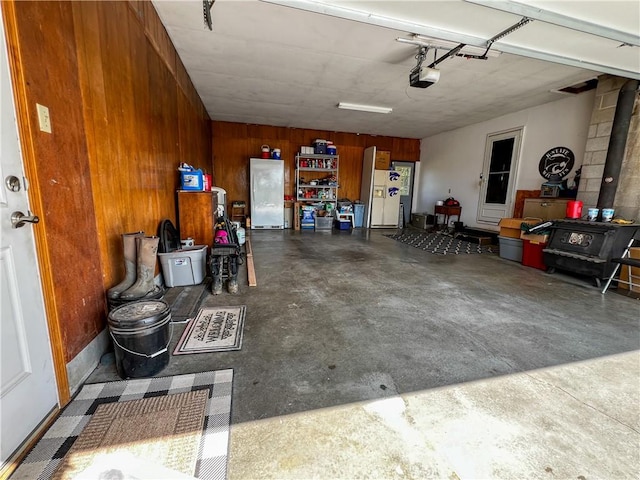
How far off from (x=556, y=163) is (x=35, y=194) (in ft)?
23.2

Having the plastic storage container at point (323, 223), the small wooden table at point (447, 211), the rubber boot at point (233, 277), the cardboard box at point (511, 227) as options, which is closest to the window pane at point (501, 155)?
the small wooden table at point (447, 211)

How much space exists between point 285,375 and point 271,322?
0.70 metres

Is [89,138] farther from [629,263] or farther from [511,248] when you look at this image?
[511,248]

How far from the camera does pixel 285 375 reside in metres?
1.67

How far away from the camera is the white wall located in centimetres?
480

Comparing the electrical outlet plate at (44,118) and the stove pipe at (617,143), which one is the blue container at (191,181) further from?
the stove pipe at (617,143)

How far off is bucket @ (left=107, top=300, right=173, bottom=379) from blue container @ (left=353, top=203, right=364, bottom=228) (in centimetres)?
723

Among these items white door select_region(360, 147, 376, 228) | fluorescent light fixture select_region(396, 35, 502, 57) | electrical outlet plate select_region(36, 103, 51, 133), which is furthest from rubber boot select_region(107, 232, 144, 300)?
white door select_region(360, 147, 376, 228)

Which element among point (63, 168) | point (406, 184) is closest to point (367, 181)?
point (406, 184)

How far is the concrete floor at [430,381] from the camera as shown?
116 cm

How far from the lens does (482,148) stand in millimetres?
6773

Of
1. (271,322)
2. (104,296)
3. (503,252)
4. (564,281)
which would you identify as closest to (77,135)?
(104,296)

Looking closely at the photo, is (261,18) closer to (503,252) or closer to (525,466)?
(525,466)

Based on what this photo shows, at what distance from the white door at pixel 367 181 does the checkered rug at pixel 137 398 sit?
7.16 meters
